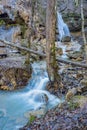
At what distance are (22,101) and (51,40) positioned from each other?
2.45 meters

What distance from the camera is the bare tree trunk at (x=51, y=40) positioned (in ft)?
28.4

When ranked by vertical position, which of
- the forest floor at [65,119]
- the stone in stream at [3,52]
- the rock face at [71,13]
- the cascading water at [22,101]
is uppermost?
the rock face at [71,13]

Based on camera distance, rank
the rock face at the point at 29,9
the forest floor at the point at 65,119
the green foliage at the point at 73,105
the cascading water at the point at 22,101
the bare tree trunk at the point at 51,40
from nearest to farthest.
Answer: the forest floor at the point at 65,119 < the green foliage at the point at 73,105 < the cascading water at the point at 22,101 < the bare tree trunk at the point at 51,40 < the rock face at the point at 29,9

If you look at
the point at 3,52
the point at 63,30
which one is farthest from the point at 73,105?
the point at 63,30

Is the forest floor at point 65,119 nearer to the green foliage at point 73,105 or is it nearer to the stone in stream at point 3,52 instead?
the green foliage at point 73,105

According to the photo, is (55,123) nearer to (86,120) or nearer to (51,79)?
(86,120)

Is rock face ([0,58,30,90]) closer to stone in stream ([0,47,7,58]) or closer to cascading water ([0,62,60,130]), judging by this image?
cascading water ([0,62,60,130])

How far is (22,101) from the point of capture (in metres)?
9.67

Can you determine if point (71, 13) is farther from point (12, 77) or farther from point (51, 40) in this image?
point (51, 40)

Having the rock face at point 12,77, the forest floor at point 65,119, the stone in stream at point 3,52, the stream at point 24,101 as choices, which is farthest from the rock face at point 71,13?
the forest floor at point 65,119

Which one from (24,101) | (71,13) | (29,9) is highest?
(29,9)

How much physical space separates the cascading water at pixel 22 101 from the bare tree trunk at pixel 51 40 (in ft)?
2.63

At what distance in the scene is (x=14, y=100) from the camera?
9.68 m

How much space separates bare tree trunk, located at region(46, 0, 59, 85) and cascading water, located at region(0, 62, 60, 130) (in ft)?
2.63
